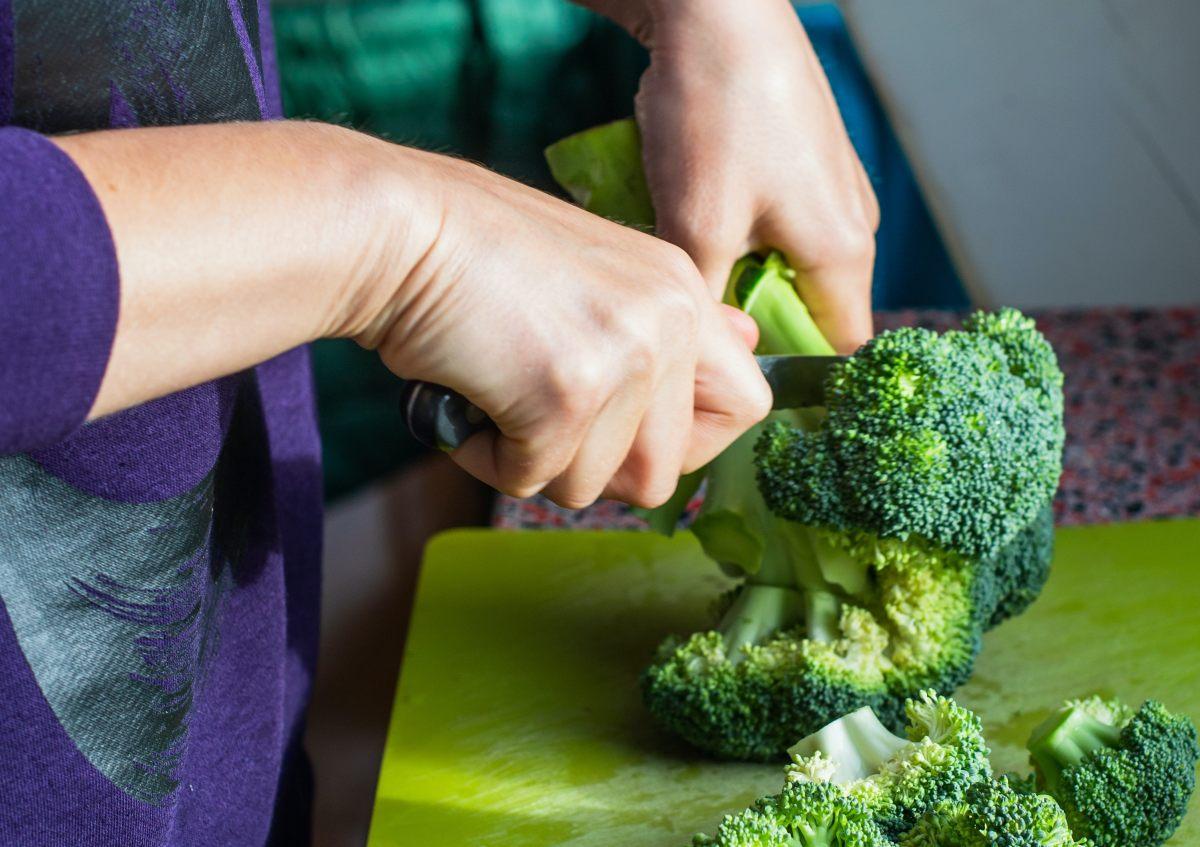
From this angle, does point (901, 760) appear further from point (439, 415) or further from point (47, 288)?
point (47, 288)

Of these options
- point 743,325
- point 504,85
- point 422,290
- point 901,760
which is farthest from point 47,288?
point 504,85

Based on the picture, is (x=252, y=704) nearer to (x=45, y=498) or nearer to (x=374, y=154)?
(x=45, y=498)

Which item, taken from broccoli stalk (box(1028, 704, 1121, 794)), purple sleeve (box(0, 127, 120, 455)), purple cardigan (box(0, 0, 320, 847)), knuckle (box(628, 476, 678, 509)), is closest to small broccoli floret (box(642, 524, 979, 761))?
broccoli stalk (box(1028, 704, 1121, 794))

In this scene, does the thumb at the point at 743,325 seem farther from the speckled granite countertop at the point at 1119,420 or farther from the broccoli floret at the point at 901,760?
the speckled granite countertop at the point at 1119,420

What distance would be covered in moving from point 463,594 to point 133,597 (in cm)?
56

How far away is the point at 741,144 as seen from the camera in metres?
1.01

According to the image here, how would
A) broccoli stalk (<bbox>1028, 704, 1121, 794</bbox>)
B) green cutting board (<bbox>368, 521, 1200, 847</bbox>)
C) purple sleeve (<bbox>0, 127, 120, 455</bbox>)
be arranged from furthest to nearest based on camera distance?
1. green cutting board (<bbox>368, 521, 1200, 847</bbox>)
2. broccoli stalk (<bbox>1028, 704, 1121, 794</bbox>)
3. purple sleeve (<bbox>0, 127, 120, 455</bbox>)

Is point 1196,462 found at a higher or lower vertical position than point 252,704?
lower

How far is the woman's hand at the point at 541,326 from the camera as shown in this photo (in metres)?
0.66

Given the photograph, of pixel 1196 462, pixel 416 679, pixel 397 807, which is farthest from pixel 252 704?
pixel 1196 462

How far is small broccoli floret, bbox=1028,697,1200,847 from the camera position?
82 centimetres

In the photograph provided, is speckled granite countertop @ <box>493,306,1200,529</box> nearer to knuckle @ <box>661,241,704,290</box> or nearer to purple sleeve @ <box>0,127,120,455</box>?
knuckle @ <box>661,241,704,290</box>

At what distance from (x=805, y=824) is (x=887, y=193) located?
1.76m

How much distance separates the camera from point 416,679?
1.18m
